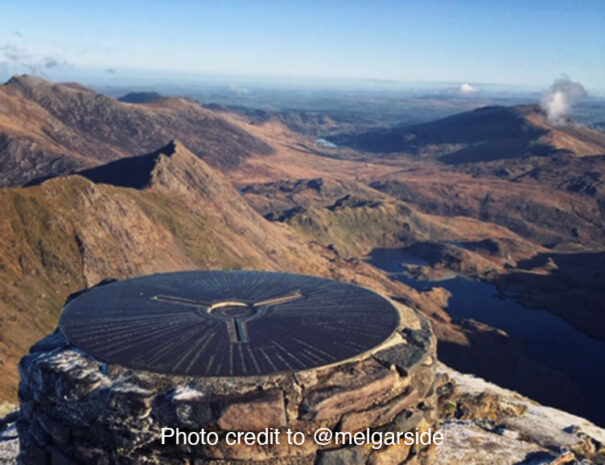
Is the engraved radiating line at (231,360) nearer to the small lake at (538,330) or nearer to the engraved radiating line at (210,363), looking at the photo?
the engraved radiating line at (210,363)

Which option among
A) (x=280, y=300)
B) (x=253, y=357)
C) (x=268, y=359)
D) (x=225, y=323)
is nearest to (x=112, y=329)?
(x=225, y=323)

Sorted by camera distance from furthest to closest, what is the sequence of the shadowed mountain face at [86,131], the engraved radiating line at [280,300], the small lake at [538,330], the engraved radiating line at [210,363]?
1. the shadowed mountain face at [86,131]
2. the small lake at [538,330]
3. the engraved radiating line at [280,300]
4. the engraved radiating line at [210,363]

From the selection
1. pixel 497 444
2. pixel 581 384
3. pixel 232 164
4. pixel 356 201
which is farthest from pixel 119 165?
pixel 232 164

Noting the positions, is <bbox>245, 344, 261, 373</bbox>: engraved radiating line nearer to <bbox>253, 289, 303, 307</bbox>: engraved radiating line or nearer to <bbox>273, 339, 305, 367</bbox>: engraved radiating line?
<bbox>273, 339, 305, 367</bbox>: engraved radiating line

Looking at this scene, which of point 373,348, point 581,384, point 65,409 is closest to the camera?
point 65,409

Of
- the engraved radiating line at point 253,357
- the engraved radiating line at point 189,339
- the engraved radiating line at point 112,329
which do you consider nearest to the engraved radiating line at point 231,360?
the engraved radiating line at point 253,357

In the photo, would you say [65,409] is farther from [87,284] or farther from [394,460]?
[87,284]

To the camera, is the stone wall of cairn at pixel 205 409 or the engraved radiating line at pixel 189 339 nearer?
the stone wall of cairn at pixel 205 409
